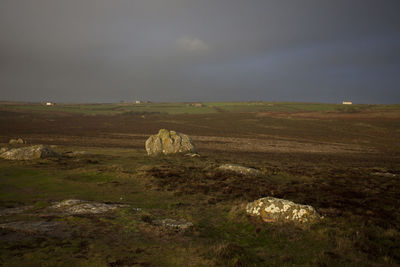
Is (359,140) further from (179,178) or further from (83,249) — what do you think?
(83,249)

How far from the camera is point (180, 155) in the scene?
35.5 m

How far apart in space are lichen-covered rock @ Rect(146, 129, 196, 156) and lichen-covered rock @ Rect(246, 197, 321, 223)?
24813mm

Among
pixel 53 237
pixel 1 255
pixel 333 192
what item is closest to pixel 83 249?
pixel 53 237

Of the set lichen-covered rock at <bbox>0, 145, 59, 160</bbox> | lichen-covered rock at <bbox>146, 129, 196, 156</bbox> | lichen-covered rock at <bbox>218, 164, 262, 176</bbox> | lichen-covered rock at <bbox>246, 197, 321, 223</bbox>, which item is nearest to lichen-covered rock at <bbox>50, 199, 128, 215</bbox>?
lichen-covered rock at <bbox>246, 197, 321, 223</bbox>

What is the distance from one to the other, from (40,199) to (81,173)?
306 inches

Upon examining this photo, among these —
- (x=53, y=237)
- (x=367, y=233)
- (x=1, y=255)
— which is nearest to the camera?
(x=1, y=255)

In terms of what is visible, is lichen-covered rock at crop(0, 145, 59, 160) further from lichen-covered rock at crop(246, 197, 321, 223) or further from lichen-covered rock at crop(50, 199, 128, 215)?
lichen-covered rock at crop(246, 197, 321, 223)

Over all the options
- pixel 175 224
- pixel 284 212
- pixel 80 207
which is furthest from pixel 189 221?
pixel 80 207

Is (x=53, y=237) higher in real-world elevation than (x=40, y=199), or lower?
higher

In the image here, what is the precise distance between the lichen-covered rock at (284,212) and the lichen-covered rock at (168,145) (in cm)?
2481

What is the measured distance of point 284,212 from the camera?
11.9m

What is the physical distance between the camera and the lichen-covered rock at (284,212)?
1165cm

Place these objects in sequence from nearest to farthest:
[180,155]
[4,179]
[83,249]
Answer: [83,249] < [4,179] < [180,155]

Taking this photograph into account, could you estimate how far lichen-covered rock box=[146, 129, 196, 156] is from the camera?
120 feet
